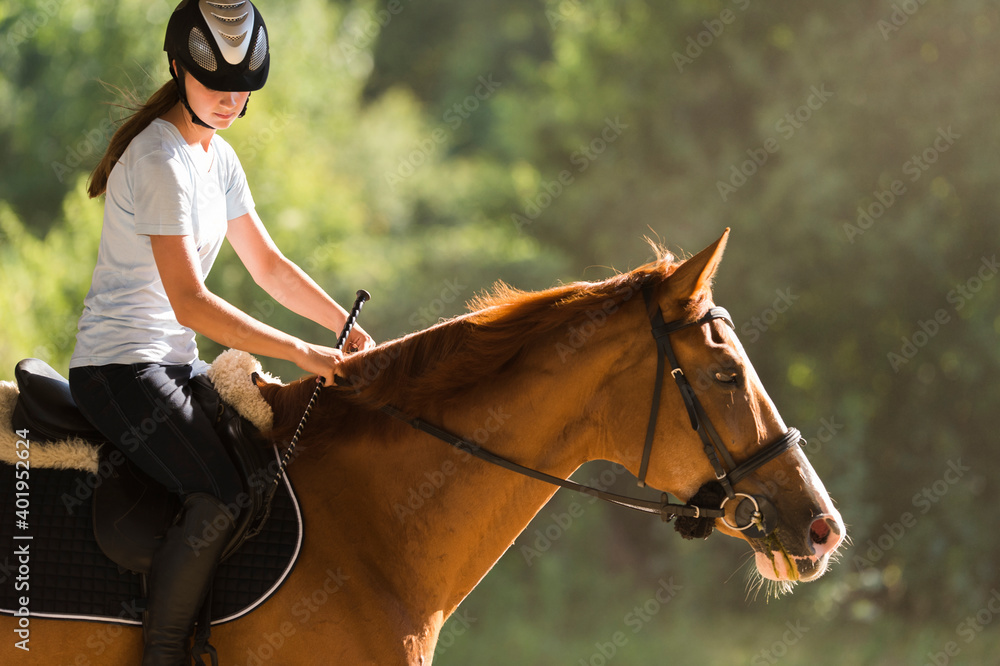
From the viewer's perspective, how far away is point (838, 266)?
10086 mm

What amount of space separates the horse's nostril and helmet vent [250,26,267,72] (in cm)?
213

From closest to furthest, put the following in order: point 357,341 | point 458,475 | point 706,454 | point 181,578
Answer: point 181,578 < point 706,454 < point 458,475 < point 357,341

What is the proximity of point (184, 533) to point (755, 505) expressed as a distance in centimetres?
160

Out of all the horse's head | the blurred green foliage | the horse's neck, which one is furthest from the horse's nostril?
the blurred green foliage

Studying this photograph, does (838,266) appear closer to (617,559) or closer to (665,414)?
(617,559)

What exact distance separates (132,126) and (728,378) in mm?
1928

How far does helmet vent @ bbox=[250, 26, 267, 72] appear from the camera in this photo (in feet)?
8.01

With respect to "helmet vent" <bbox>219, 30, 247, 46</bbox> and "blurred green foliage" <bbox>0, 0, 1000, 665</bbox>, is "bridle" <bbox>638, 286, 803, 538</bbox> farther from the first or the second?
Result: "blurred green foliage" <bbox>0, 0, 1000, 665</bbox>

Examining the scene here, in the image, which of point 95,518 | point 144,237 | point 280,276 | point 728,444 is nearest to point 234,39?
point 144,237

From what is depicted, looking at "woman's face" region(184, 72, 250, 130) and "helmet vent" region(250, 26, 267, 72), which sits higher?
"helmet vent" region(250, 26, 267, 72)

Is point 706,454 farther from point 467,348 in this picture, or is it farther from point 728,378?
point 467,348

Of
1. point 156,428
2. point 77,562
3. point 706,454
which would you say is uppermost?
point 156,428

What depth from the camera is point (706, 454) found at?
7.88 feet

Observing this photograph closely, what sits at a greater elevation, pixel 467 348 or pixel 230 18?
pixel 230 18
